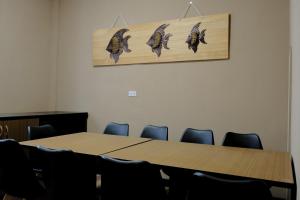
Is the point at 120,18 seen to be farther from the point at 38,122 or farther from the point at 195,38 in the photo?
the point at 38,122

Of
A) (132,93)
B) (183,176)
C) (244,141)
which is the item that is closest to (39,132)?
(132,93)

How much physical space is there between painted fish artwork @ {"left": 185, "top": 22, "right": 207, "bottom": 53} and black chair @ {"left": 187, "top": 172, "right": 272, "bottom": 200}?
112 inches

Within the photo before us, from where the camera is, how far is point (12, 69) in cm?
460

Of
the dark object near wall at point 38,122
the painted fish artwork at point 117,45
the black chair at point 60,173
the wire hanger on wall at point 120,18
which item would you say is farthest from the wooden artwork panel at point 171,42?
the black chair at point 60,173

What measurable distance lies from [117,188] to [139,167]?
241mm

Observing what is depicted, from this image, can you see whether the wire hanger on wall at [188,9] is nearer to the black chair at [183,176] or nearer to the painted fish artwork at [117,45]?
the painted fish artwork at [117,45]

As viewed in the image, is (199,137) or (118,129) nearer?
(199,137)

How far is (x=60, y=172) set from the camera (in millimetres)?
2020

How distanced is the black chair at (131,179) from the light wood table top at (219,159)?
0.24 meters

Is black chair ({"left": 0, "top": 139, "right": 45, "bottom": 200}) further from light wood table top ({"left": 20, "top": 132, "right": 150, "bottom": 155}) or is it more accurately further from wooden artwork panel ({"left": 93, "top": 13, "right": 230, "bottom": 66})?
wooden artwork panel ({"left": 93, "top": 13, "right": 230, "bottom": 66})

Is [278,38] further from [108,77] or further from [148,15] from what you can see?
[108,77]

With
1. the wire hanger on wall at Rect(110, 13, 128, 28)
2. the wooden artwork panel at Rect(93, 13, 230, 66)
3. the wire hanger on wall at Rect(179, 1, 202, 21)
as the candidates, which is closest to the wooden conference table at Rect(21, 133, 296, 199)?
the wooden artwork panel at Rect(93, 13, 230, 66)

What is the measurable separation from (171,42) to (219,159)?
2.43 metres

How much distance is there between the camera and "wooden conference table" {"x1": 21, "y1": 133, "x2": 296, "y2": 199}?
1.77 m
